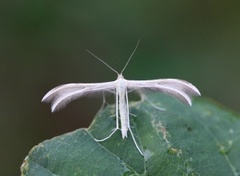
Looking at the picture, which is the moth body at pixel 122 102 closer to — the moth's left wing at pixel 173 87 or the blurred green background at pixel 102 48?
the moth's left wing at pixel 173 87

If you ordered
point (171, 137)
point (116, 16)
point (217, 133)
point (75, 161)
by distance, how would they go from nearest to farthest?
point (75, 161)
point (171, 137)
point (217, 133)
point (116, 16)

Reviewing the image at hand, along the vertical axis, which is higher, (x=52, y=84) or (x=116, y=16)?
(x=116, y=16)

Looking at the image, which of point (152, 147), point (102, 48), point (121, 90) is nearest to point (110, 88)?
point (121, 90)

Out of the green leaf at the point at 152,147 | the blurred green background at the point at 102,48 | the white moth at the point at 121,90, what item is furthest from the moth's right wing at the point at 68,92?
the blurred green background at the point at 102,48

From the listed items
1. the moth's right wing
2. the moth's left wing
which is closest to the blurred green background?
the moth's right wing

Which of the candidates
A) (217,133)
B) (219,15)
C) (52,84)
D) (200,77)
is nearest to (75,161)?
(217,133)

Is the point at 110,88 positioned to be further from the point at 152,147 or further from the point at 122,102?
the point at 152,147

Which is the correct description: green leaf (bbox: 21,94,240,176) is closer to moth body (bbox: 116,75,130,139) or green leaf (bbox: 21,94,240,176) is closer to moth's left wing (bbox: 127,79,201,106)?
moth body (bbox: 116,75,130,139)

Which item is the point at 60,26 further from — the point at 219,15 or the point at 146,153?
the point at 146,153
